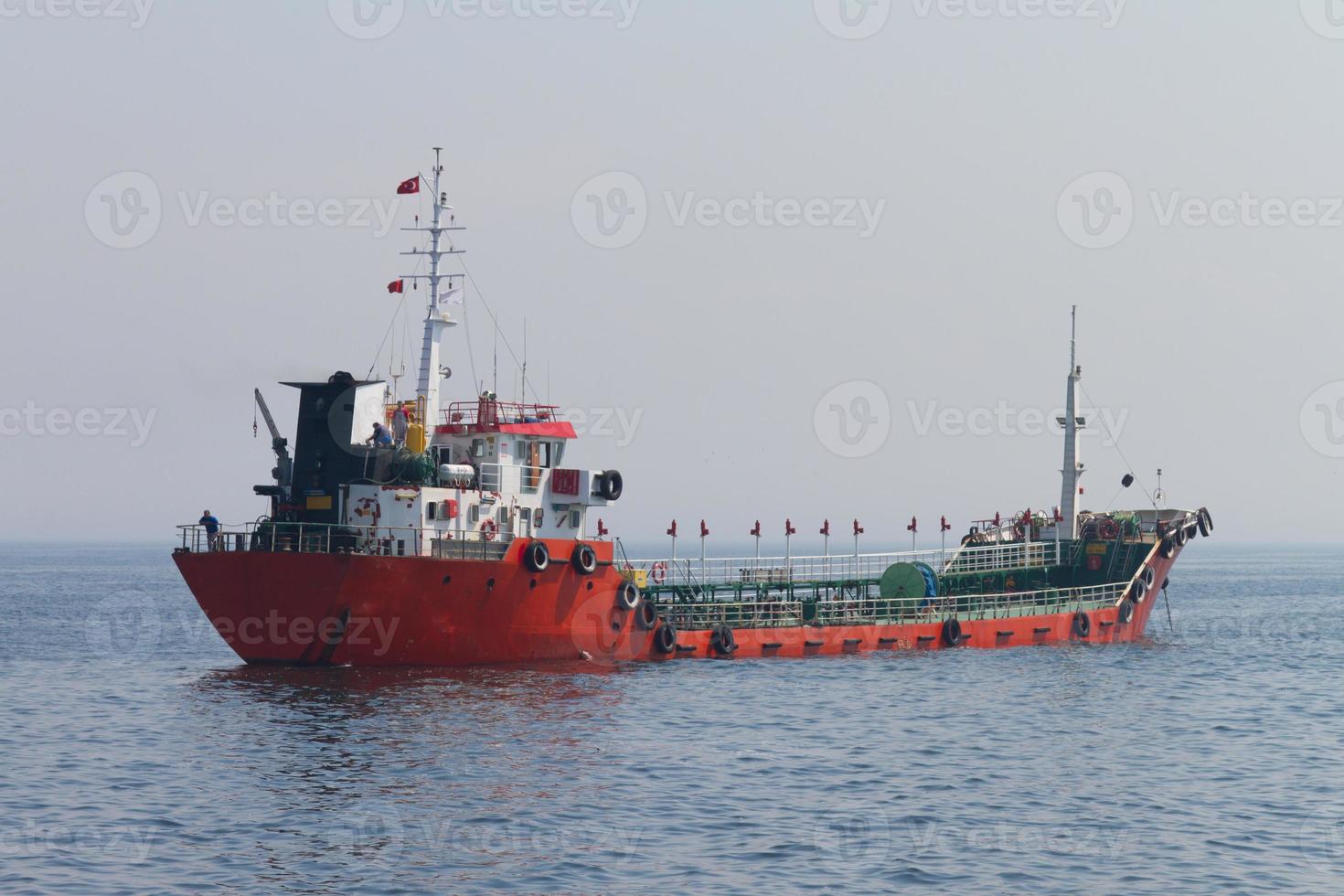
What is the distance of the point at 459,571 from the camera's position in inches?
1478

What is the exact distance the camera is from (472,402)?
4231 centimetres

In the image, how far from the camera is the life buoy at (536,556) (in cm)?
3888

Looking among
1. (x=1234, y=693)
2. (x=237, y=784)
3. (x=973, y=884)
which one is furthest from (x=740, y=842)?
(x=1234, y=693)

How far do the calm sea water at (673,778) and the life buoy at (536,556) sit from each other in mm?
2892

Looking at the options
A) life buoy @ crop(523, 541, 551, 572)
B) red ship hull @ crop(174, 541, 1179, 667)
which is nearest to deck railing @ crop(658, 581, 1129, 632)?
red ship hull @ crop(174, 541, 1179, 667)

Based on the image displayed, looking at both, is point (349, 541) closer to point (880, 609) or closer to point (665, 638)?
point (665, 638)

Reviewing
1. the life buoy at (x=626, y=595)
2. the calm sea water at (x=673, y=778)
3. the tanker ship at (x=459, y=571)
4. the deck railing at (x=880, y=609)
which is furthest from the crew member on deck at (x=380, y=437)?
the deck railing at (x=880, y=609)

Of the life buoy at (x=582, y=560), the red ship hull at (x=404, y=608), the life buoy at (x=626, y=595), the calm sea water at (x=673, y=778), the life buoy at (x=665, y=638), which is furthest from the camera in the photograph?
the life buoy at (x=665, y=638)

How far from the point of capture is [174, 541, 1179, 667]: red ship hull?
119ft

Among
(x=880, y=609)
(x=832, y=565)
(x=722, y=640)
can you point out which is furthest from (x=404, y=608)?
(x=880, y=609)

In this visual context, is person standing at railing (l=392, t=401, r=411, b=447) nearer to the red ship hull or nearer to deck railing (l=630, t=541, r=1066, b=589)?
the red ship hull

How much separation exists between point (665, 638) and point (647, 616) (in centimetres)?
100

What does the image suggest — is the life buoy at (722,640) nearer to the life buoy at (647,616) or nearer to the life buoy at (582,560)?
the life buoy at (647,616)

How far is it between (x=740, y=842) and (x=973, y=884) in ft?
12.8
